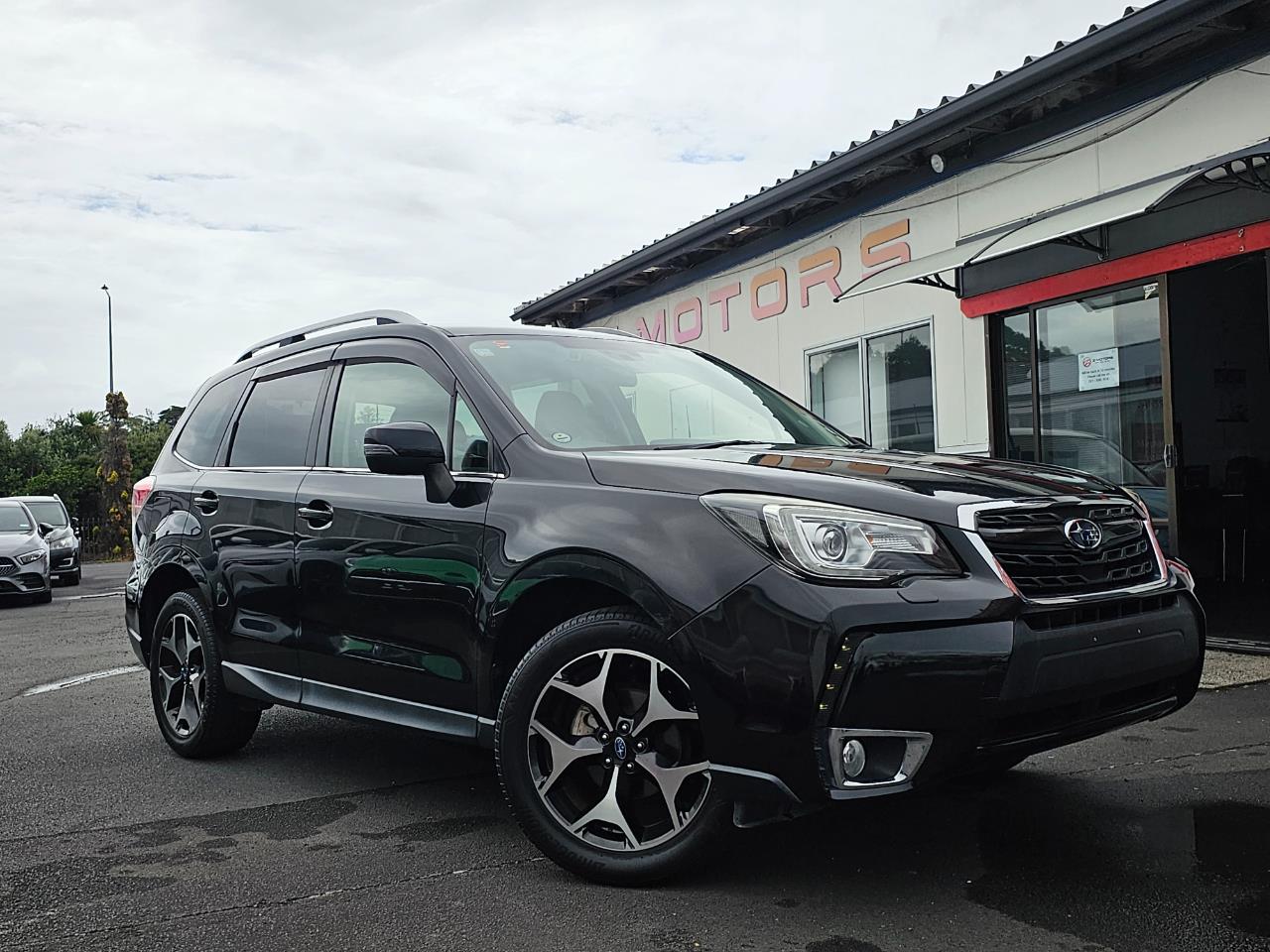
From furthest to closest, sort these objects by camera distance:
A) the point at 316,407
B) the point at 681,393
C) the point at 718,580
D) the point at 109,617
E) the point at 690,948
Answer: the point at 109,617 → the point at 316,407 → the point at 681,393 → the point at 718,580 → the point at 690,948

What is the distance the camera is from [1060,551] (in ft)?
10.5

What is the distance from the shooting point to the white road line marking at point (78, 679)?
25.1 feet

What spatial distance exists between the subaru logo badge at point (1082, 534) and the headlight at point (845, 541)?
0.43 m

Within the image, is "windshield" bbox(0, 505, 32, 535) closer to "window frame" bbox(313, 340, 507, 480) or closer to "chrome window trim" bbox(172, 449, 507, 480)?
"chrome window trim" bbox(172, 449, 507, 480)

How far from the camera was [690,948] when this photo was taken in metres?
2.91

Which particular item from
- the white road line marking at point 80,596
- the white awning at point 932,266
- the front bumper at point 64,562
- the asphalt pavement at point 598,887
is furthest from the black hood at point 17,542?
the white awning at point 932,266

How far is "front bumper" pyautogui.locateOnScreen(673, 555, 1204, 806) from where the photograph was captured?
2914 millimetres

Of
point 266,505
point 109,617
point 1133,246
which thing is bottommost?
point 109,617

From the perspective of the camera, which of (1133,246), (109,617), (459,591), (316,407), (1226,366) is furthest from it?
(109,617)

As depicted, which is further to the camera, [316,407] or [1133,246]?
[1133,246]

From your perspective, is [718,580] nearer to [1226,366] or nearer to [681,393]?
[681,393]

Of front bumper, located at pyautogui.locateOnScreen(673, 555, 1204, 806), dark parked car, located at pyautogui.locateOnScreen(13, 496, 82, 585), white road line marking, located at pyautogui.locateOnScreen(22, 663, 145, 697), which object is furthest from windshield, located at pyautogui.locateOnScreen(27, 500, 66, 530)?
front bumper, located at pyautogui.locateOnScreen(673, 555, 1204, 806)

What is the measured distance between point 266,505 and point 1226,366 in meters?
9.55

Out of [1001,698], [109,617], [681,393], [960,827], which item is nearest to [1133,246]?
[681,393]
